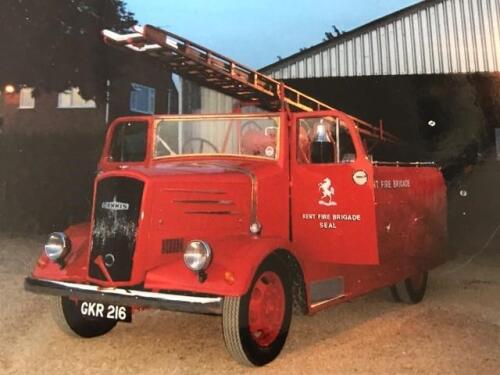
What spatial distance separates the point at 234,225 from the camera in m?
4.75

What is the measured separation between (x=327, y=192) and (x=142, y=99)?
19.2m

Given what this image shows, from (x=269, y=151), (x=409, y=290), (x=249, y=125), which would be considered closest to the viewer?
(x=269, y=151)

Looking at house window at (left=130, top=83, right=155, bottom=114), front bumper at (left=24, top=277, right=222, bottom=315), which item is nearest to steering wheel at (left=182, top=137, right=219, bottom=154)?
front bumper at (left=24, top=277, right=222, bottom=315)

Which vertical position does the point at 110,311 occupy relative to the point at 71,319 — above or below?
above

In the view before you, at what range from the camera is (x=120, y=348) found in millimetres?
4820

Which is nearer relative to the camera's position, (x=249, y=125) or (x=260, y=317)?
(x=260, y=317)

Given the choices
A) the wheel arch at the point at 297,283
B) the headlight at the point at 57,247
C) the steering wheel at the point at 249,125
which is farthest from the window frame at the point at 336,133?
the headlight at the point at 57,247

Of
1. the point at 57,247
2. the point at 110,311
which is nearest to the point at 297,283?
the point at 110,311

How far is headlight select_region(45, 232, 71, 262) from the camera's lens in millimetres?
4625

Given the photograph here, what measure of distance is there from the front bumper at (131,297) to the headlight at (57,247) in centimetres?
22

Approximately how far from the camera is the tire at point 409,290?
22.1 ft

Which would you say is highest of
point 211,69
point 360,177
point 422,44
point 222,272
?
point 422,44

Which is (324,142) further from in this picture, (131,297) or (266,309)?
(131,297)

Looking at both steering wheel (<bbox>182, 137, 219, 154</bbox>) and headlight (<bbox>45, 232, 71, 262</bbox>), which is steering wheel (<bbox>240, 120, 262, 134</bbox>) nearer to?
steering wheel (<bbox>182, 137, 219, 154</bbox>)
